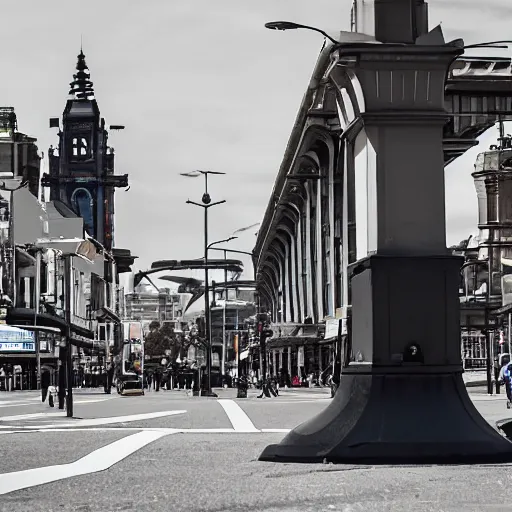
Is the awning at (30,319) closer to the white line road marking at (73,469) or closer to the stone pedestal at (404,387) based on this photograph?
the white line road marking at (73,469)

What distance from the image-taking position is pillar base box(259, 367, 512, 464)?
11.9 metres

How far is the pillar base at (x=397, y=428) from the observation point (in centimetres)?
1185

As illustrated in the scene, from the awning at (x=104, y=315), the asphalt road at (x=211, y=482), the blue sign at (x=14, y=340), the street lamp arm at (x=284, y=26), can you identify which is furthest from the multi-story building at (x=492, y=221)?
the asphalt road at (x=211, y=482)

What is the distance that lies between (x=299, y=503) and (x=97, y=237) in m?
189

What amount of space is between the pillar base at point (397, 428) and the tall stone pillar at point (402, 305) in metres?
0.01

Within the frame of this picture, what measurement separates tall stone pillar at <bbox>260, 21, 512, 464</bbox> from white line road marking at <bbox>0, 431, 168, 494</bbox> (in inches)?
66.3

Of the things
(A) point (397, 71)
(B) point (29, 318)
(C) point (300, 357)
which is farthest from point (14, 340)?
(A) point (397, 71)

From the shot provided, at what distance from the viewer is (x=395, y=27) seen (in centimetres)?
1323

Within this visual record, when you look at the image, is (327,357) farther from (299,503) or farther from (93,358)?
(299,503)

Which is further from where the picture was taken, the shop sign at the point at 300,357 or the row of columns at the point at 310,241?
the shop sign at the point at 300,357

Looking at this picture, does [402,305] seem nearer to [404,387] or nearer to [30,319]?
[404,387]

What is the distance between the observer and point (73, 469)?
1194 cm

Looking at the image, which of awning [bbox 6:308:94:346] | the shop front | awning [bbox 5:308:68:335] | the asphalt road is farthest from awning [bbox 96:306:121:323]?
the asphalt road

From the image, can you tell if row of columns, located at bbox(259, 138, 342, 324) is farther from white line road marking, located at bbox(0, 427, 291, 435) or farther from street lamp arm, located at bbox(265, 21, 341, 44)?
street lamp arm, located at bbox(265, 21, 341, 44)
